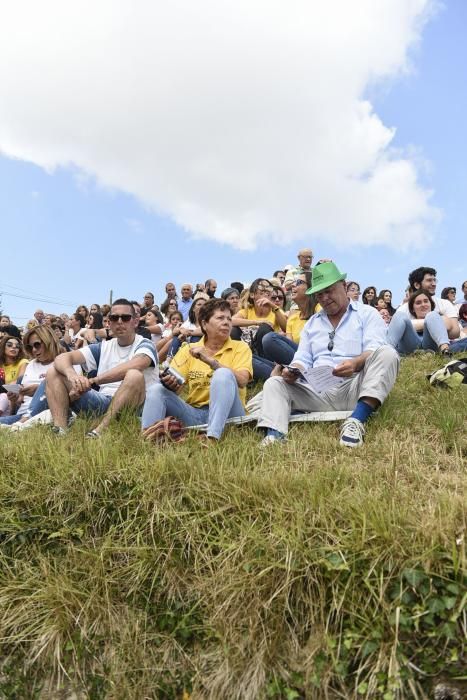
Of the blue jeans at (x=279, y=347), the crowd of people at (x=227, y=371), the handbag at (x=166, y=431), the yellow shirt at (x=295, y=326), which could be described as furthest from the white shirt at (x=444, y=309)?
the handbag at (x=166, y=431)

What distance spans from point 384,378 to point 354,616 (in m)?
2.10

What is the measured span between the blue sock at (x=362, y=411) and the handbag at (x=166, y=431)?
1.35 meters

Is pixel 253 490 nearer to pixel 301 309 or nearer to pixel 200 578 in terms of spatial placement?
pixel 200 578

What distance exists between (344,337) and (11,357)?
16.6 ft

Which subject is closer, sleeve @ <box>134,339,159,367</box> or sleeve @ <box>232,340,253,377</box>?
sleeve @ <box>232,340,253,377</box>

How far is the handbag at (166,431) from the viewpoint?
381 centimetres

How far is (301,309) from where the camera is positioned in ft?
21.0

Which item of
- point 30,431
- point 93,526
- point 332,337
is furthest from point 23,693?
point 332,337

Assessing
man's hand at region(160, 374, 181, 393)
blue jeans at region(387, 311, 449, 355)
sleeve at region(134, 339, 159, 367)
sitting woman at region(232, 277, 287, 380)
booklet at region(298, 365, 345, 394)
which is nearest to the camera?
man's hand at region(160, 374, 181, 393)

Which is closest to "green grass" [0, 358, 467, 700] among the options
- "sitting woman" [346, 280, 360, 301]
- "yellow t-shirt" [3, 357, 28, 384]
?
"yellow t-shirt" [3, 357, 28, 384]

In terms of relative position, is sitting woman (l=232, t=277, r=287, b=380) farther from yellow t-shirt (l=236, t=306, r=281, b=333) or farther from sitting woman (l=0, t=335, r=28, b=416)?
sitting woman (l=0, t=335, r=28, b=416)

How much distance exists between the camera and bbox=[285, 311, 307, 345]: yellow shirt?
6.45 m

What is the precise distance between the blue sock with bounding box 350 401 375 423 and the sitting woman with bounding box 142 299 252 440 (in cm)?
93

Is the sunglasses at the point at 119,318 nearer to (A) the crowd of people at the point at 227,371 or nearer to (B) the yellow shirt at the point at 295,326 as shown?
(A) the crowd of people at the point at 227,371
